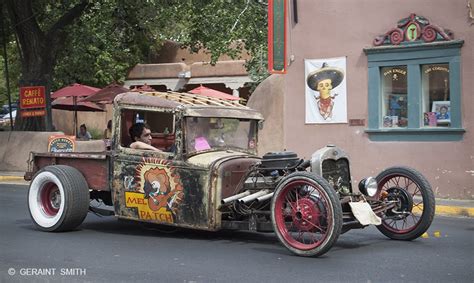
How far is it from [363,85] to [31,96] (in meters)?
11.1

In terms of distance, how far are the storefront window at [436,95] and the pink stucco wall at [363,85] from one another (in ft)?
1.39

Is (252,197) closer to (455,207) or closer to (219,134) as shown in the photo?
(219,134)

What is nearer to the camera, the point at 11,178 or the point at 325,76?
A: the point at 325,76

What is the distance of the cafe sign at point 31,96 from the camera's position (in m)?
20.6

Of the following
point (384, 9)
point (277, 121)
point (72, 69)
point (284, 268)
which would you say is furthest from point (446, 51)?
point (72, 69)

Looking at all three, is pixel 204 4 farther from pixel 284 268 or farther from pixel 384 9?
pixel 284 268

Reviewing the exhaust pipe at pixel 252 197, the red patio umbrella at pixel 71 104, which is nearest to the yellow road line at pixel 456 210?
the exhaust pipe at pixel 252 197

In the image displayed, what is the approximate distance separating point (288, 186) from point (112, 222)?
378 centimetres

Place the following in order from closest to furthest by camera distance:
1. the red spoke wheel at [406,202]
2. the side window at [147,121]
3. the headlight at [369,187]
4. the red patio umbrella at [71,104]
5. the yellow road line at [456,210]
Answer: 1. the headlight at [369,187]
2. the red spoke wheel at [406,202]
3. the side window at [147,121]
4. the yellow road line at [456,210]
5. the red patio umbrella at [71,104]

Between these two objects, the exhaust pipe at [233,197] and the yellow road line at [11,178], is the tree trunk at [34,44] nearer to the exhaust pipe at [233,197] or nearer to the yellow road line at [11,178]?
the yellow road line at [11,178]

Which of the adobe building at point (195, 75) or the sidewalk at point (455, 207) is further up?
the adobe building at point (195, 75)

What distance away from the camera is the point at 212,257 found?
6.99 m

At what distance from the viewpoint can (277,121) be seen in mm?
17328

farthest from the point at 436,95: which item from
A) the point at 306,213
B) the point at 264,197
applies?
the point at 306,213
